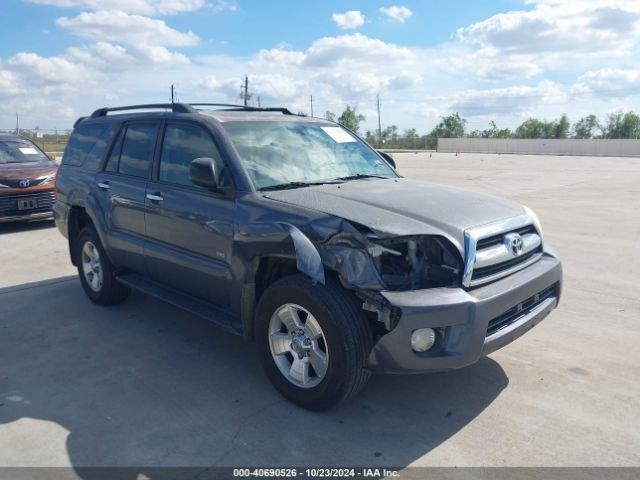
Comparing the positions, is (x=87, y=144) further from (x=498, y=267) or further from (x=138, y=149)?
(x=498, y=267)

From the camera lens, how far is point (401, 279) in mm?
3252

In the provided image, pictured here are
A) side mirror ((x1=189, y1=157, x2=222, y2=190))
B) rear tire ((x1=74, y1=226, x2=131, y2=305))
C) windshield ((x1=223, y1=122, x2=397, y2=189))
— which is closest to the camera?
side mirror ((x1=189, y1=157, x2=222, y2=190))

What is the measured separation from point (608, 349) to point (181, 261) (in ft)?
11.4

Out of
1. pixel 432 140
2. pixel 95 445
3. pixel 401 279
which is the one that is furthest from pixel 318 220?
pixel 432 140

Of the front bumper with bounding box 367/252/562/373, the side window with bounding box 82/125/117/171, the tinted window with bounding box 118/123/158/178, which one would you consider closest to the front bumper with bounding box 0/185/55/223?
the side window with bounding box 82/125/117/171

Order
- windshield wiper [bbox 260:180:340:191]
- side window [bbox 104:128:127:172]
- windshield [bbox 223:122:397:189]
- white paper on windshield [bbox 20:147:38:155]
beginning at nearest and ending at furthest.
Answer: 1. windshield wiper [bbox 260:180:340:191]
2. windshield [bbox 223:122:397:189]
3. side window [bbox 104:128:127:172]
4. white paper on windshield [bbox 20:147:38:155]

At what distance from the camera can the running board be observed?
3955mm

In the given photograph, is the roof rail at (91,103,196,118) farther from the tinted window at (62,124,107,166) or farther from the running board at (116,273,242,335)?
the running board at (116,273,242,335)

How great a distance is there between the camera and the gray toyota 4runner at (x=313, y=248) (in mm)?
3139

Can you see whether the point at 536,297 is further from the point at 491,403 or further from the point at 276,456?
the point at 276,456

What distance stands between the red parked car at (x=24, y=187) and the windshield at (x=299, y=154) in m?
7.20

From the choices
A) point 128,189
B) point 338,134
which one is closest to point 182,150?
point 128,189

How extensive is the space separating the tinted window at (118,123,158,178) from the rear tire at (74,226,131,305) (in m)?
0.89

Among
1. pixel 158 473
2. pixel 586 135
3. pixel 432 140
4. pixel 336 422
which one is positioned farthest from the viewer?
pixel 586 135
